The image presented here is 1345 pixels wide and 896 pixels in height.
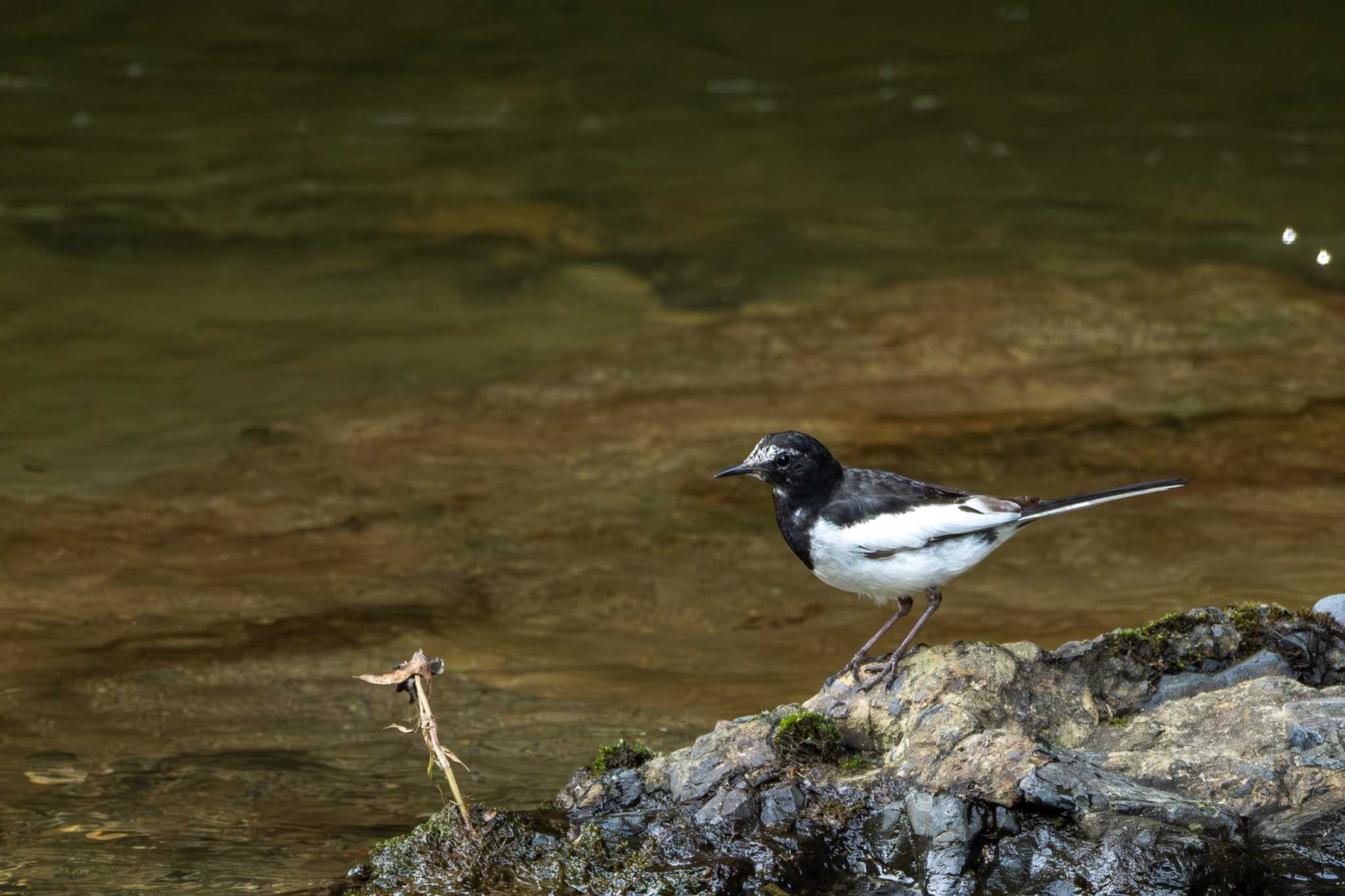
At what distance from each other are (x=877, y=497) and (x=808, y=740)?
912 mm

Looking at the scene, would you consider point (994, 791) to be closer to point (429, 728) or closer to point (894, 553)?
point (894, 553)

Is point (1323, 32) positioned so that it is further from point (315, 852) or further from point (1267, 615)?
point (315, 852)

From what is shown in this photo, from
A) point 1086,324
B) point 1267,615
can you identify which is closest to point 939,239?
point 1086,324

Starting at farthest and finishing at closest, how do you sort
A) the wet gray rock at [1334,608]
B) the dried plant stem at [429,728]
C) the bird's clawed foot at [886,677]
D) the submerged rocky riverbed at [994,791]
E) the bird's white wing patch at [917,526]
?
the wet gray rock at [1334,608], the bird's white wing patch at [917,526], the bird's clawed foot at [886,677], the dried plant stem at [429,728], the submerged rocky riverbed at [994,791]

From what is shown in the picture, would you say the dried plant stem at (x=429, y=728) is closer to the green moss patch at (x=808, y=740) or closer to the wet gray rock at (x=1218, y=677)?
the green moss patch at (x=808, y=740)

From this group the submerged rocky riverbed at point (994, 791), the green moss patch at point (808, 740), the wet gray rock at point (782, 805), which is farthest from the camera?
the green moss patch at point (808, 740)

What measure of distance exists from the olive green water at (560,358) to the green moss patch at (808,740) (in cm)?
163

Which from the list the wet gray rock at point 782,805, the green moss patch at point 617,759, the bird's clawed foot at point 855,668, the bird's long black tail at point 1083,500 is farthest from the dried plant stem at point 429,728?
the bird's long black tail at point 1083,500

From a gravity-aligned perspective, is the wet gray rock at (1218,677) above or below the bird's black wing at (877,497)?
below

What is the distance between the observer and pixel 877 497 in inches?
199

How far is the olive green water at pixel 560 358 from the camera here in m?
7.00

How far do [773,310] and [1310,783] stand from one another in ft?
26.2

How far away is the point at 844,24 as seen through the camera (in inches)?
738

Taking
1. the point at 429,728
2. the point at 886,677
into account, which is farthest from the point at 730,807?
the point at 429,728
